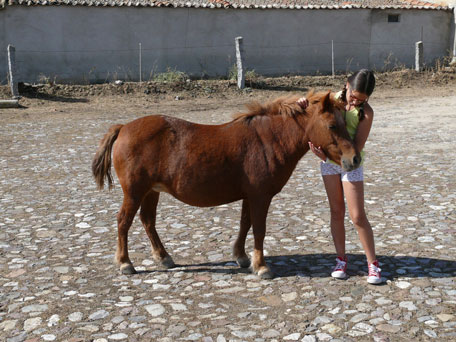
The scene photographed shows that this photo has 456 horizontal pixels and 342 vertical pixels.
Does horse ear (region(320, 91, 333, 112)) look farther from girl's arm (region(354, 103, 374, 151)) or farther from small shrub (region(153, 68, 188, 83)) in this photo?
small shrub (region(153, 68, 188, 83))

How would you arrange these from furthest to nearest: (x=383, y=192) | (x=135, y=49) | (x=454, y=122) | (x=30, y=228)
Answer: (x=135, y=49) → (x=454, y=122) → (x=383, y=192) → (x=30, y=228)

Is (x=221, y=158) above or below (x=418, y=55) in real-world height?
below

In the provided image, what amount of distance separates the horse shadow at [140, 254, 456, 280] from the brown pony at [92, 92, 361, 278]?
1.09 ft

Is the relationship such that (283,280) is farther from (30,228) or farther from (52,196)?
(52,196)

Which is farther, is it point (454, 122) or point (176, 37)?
point (176, 37)

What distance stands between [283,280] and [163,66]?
2052 centimetres

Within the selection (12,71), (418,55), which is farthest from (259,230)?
(418,55)

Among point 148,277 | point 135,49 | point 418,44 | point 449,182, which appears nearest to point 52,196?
point 148,277

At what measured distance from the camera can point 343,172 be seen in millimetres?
5273

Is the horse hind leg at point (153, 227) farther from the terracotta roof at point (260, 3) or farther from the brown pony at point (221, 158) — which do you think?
the terracotta roof at point (260, 3)

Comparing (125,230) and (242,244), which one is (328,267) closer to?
(242,244)

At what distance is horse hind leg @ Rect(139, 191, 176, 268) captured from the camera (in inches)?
223

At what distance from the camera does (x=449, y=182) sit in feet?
28.6

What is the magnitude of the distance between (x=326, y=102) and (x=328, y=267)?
1.60 m
